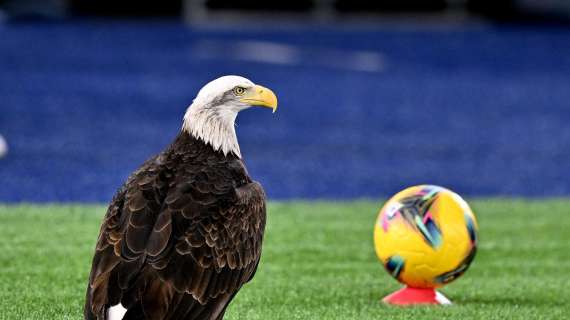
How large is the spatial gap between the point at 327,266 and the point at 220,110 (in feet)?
7.87

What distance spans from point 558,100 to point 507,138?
14.2 ft

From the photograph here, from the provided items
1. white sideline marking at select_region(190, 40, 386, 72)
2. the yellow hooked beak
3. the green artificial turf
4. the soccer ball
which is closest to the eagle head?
the yellow hooked beak

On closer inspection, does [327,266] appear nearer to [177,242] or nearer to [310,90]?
[177,242]

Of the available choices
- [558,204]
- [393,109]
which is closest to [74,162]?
[558,204]

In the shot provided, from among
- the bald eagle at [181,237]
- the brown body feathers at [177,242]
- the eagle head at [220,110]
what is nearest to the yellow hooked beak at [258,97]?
the eagle head at [220,110]

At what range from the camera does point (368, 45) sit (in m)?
29.4

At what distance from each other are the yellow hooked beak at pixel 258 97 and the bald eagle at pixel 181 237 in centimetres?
28

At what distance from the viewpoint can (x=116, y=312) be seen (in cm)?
586

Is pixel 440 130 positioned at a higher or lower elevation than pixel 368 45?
higher

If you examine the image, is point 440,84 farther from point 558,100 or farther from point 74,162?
point 74,162

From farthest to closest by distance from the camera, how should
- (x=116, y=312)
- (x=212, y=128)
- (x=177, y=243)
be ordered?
(x=212, y=128)
(x=177, y=243)
(x=116, y=312)

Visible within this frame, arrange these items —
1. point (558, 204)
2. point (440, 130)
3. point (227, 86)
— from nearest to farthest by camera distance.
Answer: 1. point (227, 86)
2. point (558, 204)
3. point (440, 130)

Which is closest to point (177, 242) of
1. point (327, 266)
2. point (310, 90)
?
point (327, 266)

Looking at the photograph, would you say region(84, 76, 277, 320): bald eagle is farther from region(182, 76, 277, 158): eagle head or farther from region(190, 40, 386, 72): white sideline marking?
region(190, 40, 386, 72): white sideline marking
